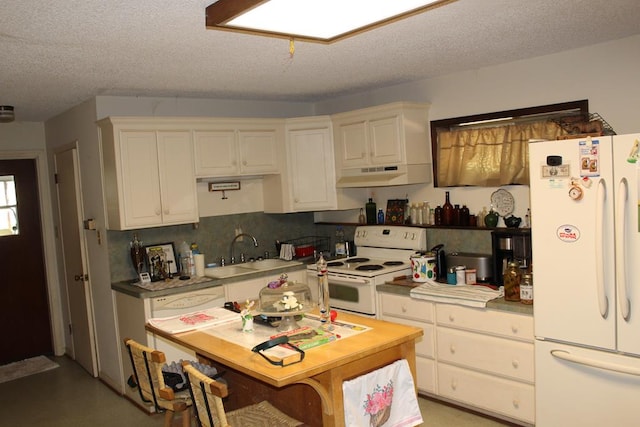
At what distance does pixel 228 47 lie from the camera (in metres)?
3.24

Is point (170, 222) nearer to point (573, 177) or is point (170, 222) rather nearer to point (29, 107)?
point (29, 107)

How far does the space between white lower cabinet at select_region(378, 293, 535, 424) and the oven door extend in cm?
18

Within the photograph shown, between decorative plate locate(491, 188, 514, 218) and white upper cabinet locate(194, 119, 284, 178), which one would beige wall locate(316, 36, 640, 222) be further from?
white upper cabinet locate(194, 119, 284, 178)

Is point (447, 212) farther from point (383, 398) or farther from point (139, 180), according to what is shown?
point (139, 180)

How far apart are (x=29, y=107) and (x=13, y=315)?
7.59 ft

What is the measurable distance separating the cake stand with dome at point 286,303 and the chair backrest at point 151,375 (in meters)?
0.57

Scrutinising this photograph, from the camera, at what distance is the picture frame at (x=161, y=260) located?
15.4ft

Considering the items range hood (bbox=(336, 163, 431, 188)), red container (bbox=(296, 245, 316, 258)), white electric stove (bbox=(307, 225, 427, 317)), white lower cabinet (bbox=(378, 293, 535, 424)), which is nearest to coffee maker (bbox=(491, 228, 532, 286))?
white lower cabinet (bbox=(378, 293, 535, 424))

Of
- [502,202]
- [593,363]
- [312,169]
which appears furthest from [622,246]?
[312,169]

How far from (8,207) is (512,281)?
5006mm

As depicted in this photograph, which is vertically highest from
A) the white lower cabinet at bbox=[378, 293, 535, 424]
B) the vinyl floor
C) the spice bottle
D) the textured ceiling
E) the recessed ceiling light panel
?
the textured ceiling

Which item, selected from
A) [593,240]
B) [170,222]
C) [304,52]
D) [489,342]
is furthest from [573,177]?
[170,222]

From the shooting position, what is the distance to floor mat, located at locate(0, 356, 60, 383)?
548 cm

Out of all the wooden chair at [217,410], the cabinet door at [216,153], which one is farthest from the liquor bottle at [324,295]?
the cabinet door at [216,153]
